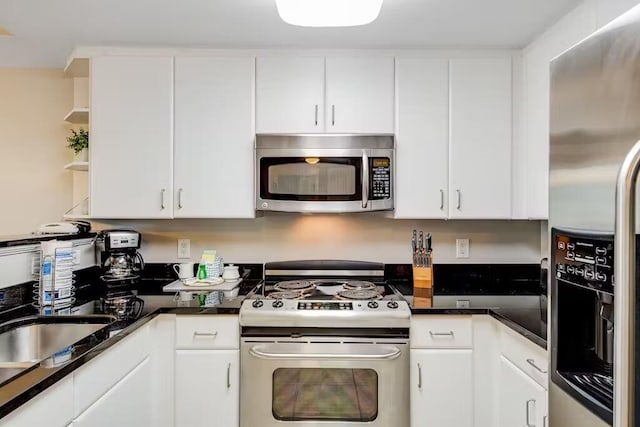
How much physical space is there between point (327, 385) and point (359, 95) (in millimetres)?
1439

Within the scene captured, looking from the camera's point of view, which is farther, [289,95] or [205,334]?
[289,95]

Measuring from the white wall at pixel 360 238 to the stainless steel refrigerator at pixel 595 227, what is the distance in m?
1.67

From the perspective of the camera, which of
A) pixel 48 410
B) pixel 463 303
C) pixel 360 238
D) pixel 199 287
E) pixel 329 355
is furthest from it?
pixel 360 238

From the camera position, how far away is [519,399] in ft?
5.75

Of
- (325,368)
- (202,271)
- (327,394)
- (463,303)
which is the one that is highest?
(202,271)

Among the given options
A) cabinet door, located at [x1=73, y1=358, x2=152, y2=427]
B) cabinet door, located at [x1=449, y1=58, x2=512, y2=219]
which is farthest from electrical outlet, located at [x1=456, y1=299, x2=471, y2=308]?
cabinet door, located at [x1=73, y1=358, x2=152, y2=427]

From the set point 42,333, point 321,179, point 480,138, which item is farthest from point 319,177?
point 42,333

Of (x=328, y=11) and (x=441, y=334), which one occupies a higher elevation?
(x=328, y=11)

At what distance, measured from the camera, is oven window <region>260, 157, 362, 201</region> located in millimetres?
2318

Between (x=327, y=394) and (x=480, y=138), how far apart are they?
1.50 m

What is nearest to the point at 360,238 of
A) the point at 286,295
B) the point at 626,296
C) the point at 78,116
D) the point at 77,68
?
the point at 286,295

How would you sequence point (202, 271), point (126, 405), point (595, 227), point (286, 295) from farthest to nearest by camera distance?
point (202, 271)
point (286, 295)
point (126, 405)
point (595, 227)

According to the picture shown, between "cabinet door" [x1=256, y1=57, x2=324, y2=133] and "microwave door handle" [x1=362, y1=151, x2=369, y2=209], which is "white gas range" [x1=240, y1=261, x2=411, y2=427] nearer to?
"microwave door handle" [x1=362, y1=151, x2=369, y2=209]

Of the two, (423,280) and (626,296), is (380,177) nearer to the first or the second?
(423,280)
